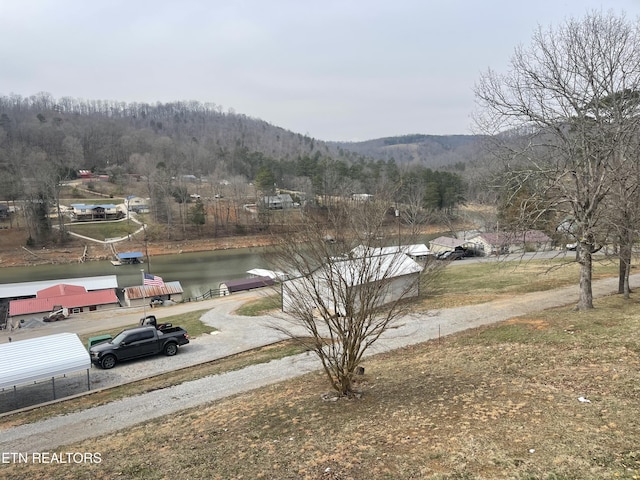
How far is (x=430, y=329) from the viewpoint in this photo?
15.9 metres

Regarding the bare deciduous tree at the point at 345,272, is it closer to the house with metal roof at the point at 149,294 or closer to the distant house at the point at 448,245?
the house with metal roof at the point at 149,294

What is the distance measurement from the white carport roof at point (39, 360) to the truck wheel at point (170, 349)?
132 inches

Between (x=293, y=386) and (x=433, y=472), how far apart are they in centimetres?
559

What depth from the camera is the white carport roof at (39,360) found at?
1110cm

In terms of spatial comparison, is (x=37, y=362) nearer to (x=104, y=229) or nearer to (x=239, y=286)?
(x=239, y=286)

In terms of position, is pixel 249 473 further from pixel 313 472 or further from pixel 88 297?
pixel 88 297

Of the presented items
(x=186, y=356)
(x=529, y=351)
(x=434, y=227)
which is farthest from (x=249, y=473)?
(x=434, y=227)

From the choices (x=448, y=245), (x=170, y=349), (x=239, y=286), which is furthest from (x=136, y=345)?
(x=448, y=245)

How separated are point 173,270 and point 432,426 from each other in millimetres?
45319

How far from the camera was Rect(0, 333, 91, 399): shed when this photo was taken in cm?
1109

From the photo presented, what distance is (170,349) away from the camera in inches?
627

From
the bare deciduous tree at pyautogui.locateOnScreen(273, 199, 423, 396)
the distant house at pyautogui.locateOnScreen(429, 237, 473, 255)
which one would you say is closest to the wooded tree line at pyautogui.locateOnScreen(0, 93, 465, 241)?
the bare deciduous tree at pyautogui.locateOnScreen(273, 199, 423, 396)

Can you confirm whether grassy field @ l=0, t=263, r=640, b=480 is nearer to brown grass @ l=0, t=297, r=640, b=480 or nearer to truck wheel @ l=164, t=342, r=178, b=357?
brown grass @ l=0, t=297, r=640, b=480

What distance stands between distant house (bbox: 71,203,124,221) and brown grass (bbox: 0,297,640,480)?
71729 mm
